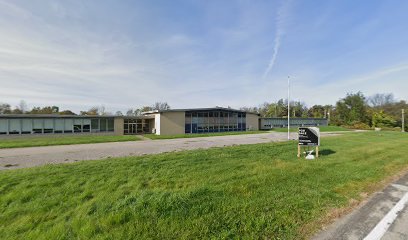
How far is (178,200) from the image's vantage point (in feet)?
15.5

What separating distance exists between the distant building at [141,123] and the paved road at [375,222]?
30108 mm

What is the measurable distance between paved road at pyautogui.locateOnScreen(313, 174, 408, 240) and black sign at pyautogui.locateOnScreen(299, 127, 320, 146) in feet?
19.0

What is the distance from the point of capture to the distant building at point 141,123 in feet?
88.6

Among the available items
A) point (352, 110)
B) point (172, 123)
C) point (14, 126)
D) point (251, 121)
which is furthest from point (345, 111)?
point (14, 126)

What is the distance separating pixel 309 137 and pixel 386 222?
25.0 feet

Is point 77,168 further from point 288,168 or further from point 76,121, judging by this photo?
point 76,121

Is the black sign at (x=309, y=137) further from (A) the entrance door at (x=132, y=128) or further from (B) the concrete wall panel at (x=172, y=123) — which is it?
(A) the entrance door at (x=132, y=128)

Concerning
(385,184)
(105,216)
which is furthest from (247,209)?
(385,184)

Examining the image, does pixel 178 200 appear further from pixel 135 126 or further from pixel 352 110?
pixel 352 110

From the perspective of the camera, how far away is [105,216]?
13.6 feet

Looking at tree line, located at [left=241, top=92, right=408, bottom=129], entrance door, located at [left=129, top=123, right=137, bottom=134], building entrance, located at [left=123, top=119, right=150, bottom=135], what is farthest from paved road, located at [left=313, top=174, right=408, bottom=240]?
tree line, located at [left=241, top=92, right=408, bottom=129]

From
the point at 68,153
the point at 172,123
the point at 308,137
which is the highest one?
the point at 172,123

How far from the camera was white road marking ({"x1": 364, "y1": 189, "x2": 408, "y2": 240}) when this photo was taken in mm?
3533

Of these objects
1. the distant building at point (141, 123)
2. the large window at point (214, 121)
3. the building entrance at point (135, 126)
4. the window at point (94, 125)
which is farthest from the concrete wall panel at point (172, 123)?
the window at point (94, 125)
